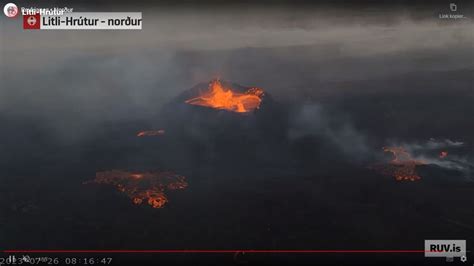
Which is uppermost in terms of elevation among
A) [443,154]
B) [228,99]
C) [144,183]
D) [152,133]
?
[228,99]

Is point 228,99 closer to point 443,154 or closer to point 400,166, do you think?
point 400,166

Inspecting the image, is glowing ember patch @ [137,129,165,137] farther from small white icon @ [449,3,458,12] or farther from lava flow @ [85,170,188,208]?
small white icon @ [449,3,458,12]

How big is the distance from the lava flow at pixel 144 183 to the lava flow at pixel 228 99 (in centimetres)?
45

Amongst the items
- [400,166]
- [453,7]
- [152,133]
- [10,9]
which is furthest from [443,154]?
[10,9]

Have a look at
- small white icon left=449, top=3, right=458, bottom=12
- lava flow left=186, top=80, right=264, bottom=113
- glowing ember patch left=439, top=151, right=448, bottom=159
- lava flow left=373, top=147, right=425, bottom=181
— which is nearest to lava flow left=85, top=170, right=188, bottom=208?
lava flow left=186, top=80, right=264, bottom=113

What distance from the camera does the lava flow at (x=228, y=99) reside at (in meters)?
2.23

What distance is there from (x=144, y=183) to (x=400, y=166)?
145 cm

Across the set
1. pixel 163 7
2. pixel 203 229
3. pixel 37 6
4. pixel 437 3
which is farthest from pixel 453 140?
pixel 37 6

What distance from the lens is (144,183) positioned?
2211 millimetres

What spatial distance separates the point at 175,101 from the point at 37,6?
35.9 inches

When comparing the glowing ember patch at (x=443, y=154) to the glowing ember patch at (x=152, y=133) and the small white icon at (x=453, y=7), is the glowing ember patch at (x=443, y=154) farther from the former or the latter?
the glowing ember patch at (x=152, y=133)

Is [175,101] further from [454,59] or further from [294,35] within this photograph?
[454,59]

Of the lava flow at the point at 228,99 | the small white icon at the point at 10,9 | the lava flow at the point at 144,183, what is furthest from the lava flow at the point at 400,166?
the small white icon at the point at 10,9

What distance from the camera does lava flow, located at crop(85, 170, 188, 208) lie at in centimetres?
220
